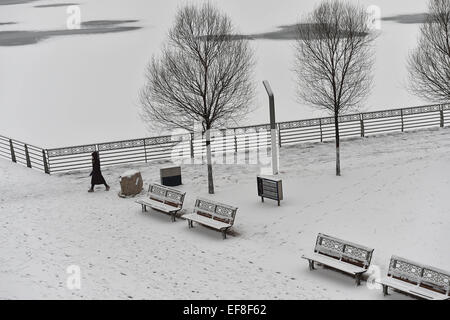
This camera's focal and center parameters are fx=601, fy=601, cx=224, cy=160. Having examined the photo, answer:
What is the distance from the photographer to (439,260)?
15.3 meters

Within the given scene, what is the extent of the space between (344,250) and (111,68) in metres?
39.5

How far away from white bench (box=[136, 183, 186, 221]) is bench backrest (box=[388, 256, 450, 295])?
24.6 feet

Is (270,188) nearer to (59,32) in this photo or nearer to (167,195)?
(167,195)

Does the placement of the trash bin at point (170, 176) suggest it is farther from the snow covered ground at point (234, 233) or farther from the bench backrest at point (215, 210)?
the bench backrest at point (215, 210)

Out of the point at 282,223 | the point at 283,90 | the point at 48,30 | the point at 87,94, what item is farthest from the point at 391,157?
the point at 48,30

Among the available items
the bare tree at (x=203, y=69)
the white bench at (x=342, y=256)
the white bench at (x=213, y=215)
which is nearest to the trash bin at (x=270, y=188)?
the bare tree at (x=203, y=69)

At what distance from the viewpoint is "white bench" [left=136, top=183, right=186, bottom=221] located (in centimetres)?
1884

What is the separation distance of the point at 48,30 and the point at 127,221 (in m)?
52.8

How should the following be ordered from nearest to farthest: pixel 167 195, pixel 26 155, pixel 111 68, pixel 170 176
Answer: pixel 167 195 → pixel 170 176 → pixel 26 155 → pixel 111 68

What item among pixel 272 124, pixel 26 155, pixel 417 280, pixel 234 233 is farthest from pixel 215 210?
pixel 26 155

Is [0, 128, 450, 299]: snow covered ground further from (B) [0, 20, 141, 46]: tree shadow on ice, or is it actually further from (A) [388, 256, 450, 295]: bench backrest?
(B) [0, 20, 141, 46]: tree shadow on ice

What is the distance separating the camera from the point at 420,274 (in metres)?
13.0

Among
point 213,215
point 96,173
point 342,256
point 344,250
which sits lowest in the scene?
point 342,256

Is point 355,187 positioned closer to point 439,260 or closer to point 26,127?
point 439,260
